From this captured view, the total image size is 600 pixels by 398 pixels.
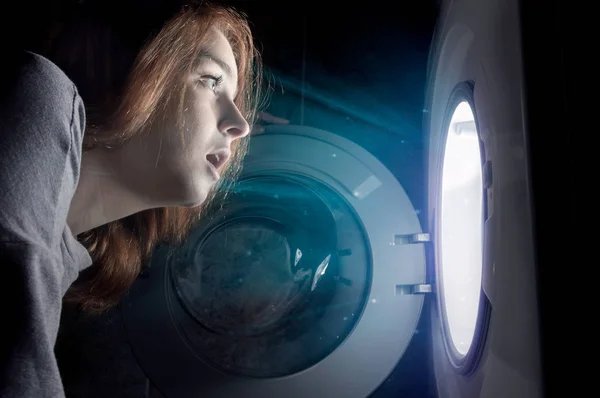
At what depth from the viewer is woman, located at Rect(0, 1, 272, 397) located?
544 millimetres

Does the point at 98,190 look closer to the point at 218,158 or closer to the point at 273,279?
the point at 218,158

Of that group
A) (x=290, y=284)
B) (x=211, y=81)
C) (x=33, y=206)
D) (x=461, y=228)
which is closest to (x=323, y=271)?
(x=290, y=284)

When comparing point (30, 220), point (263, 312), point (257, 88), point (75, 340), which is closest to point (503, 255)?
point (30, 220)

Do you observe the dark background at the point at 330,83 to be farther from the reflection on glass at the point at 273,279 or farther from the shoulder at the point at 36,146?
the shoulder at the point at 36,146

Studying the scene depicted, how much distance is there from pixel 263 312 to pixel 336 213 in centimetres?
26

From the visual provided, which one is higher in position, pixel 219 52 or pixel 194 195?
pixel 219 52

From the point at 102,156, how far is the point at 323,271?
51cm

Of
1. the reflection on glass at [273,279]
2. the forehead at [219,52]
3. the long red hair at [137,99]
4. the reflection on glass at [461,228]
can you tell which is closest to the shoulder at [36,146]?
the long red hair at [137,99]

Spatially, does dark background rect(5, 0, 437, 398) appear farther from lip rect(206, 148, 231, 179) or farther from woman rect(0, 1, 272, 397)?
lip rect(206, 148, 231, 179)

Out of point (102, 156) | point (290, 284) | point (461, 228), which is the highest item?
point (102, 156)

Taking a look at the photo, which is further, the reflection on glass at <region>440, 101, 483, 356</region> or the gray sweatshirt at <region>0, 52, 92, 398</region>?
the reflection on glass at <region>440, 101, 483, 356</region>

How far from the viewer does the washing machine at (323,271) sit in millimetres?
898

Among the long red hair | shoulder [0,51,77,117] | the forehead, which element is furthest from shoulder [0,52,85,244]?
the forehead

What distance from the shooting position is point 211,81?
980 millimetres
